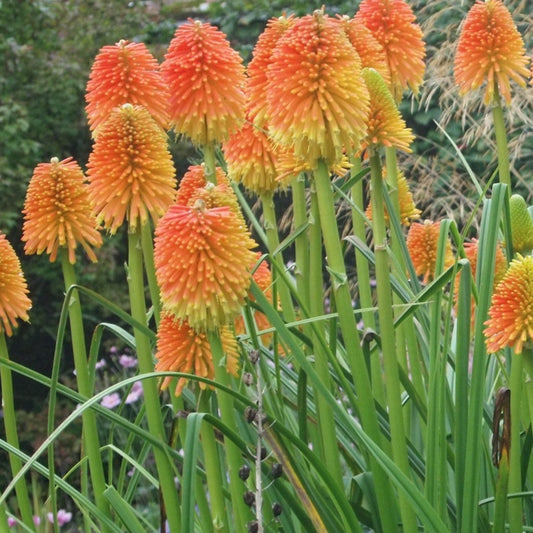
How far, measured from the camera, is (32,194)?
7.25 feet

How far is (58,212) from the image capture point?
2.17m

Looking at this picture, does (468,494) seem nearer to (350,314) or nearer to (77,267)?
(350,314)

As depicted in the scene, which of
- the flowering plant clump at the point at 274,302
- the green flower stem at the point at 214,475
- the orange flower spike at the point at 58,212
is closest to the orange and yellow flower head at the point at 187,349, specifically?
the flowering plant clump at the point at 274,302

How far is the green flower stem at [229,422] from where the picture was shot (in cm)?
182

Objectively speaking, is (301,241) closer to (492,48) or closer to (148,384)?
(148,384)

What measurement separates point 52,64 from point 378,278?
6.11m

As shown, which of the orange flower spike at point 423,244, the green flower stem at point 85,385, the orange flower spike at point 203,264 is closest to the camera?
the orange flower spike at point 203,264

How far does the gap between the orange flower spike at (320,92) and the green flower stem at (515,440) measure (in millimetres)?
527

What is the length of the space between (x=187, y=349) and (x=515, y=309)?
0.64 meters

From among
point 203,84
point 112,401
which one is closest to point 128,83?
point 203,84

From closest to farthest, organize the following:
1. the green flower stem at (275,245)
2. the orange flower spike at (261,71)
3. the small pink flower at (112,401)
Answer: the orange flower spike at (261,71) → the green flower stem at (275,245) → the small pink flower at (112,401)

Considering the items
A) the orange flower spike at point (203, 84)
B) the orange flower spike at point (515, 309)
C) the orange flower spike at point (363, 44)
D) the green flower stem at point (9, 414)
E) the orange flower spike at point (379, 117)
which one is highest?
the orange flower spike at point (363, 44)

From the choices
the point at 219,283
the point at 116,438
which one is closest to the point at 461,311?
the point at 219,283

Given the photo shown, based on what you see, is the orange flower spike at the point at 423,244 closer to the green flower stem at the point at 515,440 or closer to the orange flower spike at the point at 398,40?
the orange flower spike at the point at 398,40
